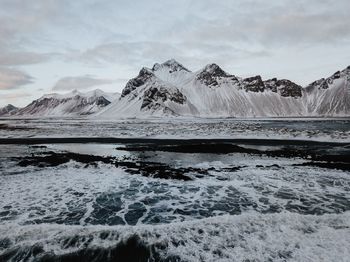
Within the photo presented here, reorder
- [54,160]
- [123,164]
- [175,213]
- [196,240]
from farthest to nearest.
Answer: [54,160], [123,164], [175,213], [196,240]

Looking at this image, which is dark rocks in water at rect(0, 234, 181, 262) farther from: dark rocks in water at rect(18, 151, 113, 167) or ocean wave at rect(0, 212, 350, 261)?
dark rocks in water at rect(18, 151, 113, 167)

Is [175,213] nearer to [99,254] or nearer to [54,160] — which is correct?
[99,254]

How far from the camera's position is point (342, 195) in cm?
1304

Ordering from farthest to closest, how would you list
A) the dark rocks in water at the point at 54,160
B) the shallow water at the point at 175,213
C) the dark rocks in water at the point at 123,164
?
the dark rocks in water at the point at 54,160, the dark rocks in water at the point at 123,164, the shallow water at the point at 175,213

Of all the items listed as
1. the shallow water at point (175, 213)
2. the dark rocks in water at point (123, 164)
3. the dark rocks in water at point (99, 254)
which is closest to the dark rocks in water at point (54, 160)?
the dark rocks in water at point (123, 164)

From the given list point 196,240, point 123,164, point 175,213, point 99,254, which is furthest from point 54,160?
point 196,240

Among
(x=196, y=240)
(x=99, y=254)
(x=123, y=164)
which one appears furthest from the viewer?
(x=123, y=164)

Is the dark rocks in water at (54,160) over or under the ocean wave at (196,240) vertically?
over

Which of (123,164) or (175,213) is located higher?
(123,164)

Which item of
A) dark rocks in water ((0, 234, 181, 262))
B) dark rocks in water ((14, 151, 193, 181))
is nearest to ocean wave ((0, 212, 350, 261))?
dark rocks in water ((0, 234, 181, 262))

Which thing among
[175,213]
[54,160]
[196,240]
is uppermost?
[54,160]

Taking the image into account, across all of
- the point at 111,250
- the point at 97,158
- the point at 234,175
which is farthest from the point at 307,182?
the point at 97,158

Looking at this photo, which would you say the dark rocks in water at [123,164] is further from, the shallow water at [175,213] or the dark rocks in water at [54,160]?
the shallow water at [175,213]

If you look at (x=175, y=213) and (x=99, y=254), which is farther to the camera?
(x=175, y=213)
